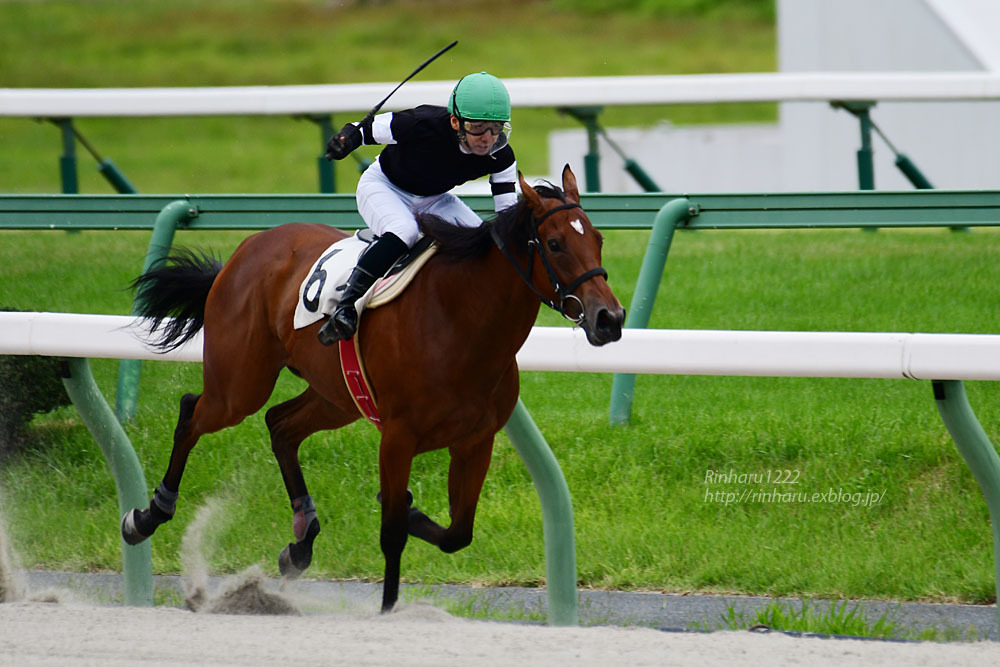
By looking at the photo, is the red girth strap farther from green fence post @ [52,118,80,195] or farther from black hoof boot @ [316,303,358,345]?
green fence post @ [52,118,80,195]

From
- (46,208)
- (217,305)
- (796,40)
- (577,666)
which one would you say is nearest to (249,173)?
(796,40)

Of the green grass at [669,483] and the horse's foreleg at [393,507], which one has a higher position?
the horse's foreleg at [393,507]

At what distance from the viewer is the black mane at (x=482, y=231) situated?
367 centimetres

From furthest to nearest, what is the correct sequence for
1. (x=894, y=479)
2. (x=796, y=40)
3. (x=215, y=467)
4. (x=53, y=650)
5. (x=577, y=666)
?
1. (x=796, y=40)
2. (x=215, y=467)
3. (x=894, y=479)
4. (x=53, y=650)
5. (x=577, y=666)

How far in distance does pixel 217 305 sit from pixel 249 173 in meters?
17.9

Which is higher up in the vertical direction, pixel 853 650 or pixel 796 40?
pixel 796 40

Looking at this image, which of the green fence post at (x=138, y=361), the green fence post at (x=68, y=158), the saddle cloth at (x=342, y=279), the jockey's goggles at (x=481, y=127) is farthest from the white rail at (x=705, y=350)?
the green fence post at (x=68, y=158)

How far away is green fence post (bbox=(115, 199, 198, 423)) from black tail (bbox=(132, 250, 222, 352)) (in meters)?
0.95

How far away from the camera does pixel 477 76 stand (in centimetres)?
374

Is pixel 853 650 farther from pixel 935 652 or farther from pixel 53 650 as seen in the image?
pixel 53 650

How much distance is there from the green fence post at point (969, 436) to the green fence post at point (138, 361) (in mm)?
3383

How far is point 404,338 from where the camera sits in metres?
3.91

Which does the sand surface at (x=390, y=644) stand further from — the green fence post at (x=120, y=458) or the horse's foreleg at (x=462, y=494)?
the green fence post at (x=120, y=458)

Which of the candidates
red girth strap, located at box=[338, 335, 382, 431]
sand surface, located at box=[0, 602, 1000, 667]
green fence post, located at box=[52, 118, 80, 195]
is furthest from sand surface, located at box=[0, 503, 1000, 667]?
green fence post, located at box=[52, 118, 80, 195]
